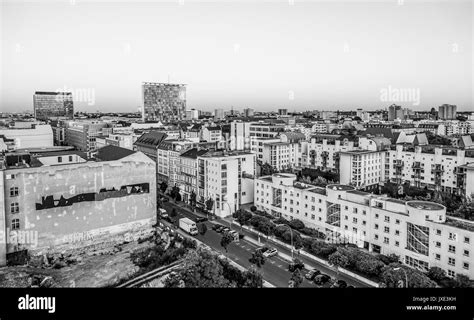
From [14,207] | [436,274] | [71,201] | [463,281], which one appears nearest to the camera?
[463,281]

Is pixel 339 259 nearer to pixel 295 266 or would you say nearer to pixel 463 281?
pixel 295 266

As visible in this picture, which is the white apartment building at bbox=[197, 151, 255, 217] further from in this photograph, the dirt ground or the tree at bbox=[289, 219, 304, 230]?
the dirt ground

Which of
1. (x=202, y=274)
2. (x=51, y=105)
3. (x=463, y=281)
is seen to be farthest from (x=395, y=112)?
(x=202, y=274)

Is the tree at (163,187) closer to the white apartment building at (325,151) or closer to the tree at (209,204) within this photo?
the tree at (209,204)

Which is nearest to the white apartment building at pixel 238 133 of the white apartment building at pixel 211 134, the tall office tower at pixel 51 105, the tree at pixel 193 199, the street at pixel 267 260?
the white apartment building at pixel 211 134
